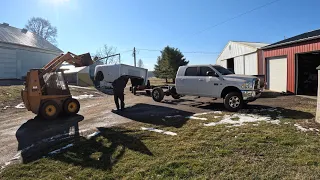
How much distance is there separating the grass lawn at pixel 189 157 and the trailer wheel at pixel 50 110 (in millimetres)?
3604

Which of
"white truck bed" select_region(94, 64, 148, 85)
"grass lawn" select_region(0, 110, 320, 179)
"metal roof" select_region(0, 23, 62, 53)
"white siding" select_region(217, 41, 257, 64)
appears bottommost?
"grass lawn" select_region(0, 110, 320, 179)

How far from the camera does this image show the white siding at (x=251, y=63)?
19859 millimetres

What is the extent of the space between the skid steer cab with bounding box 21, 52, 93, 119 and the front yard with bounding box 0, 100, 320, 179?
320 cm

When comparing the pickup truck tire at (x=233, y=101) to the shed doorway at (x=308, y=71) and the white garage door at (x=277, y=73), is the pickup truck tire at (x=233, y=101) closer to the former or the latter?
the white garage door at (x=277, y=73)

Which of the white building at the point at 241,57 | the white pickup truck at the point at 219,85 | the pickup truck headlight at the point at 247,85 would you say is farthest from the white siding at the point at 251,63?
the pickup truck headlight at the point at 247,85

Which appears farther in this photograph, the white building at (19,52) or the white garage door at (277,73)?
the white building at (19,52)

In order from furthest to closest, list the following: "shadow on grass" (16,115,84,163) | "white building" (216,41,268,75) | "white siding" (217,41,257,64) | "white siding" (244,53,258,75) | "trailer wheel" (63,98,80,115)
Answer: "white siding" (217,41,257,64) → "white building" (216,41,268,75) → "white siding" (244,53,258,75) → "trailer wheel" (63,98,80,115) → "shadow on grass" (16,115,84,163)

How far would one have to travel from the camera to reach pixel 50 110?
928cm

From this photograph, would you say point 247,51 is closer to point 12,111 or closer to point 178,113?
point 178,113

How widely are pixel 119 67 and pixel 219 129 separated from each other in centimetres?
1030

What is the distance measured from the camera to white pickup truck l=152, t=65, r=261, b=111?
962 cm

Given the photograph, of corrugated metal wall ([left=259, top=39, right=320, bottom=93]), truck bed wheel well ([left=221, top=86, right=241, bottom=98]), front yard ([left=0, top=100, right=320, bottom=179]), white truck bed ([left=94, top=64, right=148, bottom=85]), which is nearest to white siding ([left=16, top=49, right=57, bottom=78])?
white truck bed ([left=94, top=64, right=148, bottom=85])

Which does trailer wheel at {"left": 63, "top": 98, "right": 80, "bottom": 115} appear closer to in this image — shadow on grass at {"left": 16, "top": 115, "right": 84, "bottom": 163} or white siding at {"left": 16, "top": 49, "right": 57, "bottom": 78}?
shadow on grass at {"left": 16, "top": 115, "right": 84, "bottom": 163}

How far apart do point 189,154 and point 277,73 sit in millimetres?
14342
